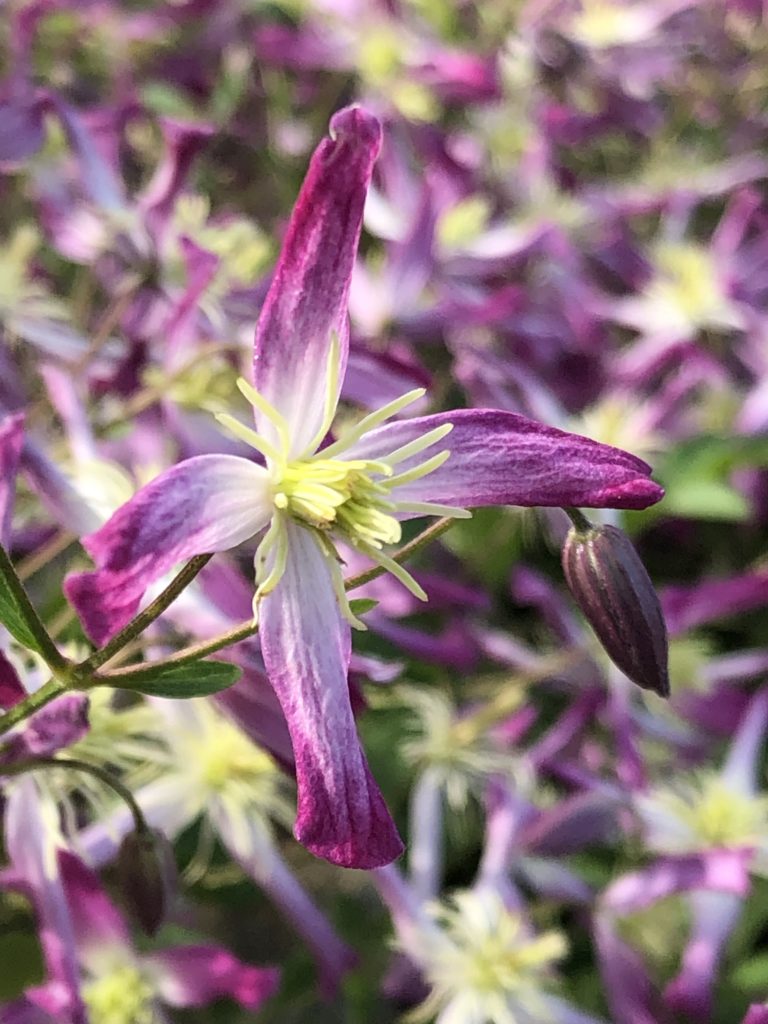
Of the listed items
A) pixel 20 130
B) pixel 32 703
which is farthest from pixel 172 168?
pixel 32 703

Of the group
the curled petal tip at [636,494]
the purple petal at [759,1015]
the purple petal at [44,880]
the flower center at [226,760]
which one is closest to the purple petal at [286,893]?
the flower center at [226,760]

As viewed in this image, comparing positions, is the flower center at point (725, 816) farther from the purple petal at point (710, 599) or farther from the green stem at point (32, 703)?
A: the green stem at point (32, 703)

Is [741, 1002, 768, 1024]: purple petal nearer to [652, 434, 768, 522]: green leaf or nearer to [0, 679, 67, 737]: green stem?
[0, 679, 67, 737]: green stem

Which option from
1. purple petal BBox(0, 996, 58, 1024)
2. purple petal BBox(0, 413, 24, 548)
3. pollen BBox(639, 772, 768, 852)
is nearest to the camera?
purple petal BBox(0, 413, 24, 548)

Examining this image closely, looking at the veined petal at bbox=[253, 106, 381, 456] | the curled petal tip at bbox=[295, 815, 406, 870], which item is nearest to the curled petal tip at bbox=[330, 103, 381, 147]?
the veined petal at bbox=[253, 106, 381, 456]

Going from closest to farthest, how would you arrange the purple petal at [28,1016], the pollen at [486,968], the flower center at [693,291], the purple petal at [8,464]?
the purple petal at [8,464] → the purple petal at [28,1016] → the pollen at [486,968] → the flower center at [693,291]
